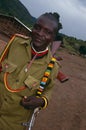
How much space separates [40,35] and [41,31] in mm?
38

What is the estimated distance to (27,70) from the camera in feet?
9.64

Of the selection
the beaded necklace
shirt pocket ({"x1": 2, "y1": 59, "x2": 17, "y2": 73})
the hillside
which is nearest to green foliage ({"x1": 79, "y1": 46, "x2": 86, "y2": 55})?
the hillside

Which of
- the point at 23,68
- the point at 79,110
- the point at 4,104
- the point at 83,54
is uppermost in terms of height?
the point at 23,68

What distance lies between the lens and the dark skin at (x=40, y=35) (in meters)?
2.92

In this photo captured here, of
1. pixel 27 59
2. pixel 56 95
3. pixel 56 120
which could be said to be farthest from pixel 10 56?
pixel 56 95

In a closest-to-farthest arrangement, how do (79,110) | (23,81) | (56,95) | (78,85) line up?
(23,81) → (79,110) → (56,95) → (78,85)

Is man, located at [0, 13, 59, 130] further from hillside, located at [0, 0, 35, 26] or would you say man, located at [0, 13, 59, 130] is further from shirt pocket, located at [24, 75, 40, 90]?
hillside, located at [0, 0, 35, 26]

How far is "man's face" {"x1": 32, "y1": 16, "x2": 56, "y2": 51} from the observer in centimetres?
295

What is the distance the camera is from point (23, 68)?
294 centimetres

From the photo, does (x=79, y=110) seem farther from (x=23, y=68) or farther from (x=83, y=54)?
(x=83, y=54)

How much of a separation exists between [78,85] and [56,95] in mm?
3237

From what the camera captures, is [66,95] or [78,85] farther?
[78,85]

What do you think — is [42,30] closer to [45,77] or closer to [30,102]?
[45,77]

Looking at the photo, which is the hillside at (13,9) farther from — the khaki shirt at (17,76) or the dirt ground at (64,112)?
the khaki shirt at (17,76)
